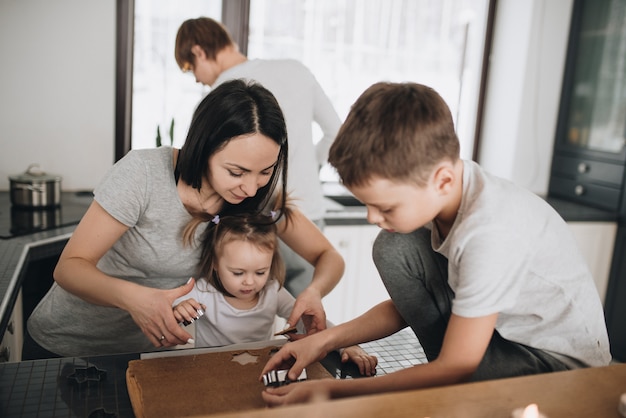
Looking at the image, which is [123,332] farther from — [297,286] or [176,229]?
[297,286]

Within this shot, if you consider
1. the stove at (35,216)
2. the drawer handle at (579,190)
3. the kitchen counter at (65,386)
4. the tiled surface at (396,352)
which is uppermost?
the drawer handle at (579,190)

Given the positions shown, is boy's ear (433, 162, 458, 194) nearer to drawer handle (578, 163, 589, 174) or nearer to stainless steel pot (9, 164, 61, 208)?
stainless steel pot (9, 164, 61, 208)

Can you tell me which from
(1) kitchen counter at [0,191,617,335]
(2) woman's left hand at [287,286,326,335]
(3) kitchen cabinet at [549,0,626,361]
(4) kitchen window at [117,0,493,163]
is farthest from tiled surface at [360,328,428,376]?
(3) kitchen cabinet at [549,0,626,361]

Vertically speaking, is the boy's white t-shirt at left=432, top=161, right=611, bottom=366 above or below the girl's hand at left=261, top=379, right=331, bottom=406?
above

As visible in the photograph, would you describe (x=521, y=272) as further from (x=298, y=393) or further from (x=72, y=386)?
(x=72, y=386)

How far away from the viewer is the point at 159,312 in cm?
125

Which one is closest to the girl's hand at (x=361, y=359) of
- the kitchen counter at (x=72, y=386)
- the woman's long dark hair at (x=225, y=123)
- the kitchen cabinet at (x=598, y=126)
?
the kitchen counter at (x=72, y=386)

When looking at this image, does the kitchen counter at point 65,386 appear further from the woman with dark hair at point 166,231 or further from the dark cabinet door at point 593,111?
the dark cabinet door at point 593,111

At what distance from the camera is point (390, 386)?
105cm

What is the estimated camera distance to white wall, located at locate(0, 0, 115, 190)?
2619 mm

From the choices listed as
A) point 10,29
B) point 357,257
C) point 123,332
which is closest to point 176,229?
point 123,332

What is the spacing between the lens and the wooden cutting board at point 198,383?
3.43 ft

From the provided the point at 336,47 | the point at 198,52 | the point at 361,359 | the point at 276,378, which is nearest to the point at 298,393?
the point at 276,378

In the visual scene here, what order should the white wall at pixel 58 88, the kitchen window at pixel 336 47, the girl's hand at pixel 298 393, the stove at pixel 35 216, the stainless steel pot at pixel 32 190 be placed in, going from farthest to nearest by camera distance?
the kitchen window at pixel 336 47, the white wall at pixel 58 88, the stainless steel pot at pixel 32 190, the stove at pixel 35 216, the girl's hand at pixel 298 393
